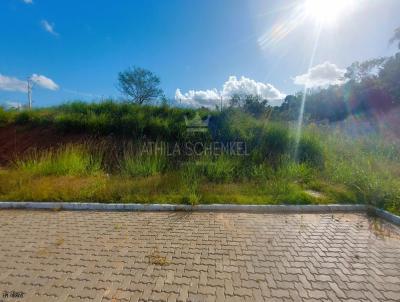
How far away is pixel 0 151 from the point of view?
866 centimetres

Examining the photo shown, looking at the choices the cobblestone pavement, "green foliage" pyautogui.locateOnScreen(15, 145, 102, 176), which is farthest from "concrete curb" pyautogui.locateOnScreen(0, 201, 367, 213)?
"green foliage" pyautogui.locateOnScreen(15, 145, 102, 176)

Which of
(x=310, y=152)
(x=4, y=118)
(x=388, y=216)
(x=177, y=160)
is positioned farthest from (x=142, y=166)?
(x=4, y=118)

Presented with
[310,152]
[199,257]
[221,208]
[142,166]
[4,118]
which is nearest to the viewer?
[199,257]

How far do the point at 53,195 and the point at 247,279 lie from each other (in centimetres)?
430

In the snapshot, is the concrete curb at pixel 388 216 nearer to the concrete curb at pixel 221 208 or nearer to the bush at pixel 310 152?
the concrete curb at pixel 221 208

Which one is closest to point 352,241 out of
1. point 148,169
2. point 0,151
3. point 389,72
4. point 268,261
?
point 268,261

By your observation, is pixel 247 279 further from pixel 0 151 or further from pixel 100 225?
pixel 0 151

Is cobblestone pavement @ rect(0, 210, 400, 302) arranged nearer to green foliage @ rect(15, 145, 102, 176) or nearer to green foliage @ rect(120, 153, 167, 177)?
green foliage @ rect(120, 153, 167, 177)

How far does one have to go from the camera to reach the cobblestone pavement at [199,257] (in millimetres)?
2109

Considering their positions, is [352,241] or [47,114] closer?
[352,241]

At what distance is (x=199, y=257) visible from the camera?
8.68 feet

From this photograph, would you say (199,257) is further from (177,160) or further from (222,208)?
(177,160)

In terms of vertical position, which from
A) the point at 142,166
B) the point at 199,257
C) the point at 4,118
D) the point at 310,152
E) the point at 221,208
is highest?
the point at 4,118

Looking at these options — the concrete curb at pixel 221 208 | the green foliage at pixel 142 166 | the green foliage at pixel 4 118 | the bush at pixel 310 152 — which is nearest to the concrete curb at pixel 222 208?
the concrete curb at pixel 221 208
